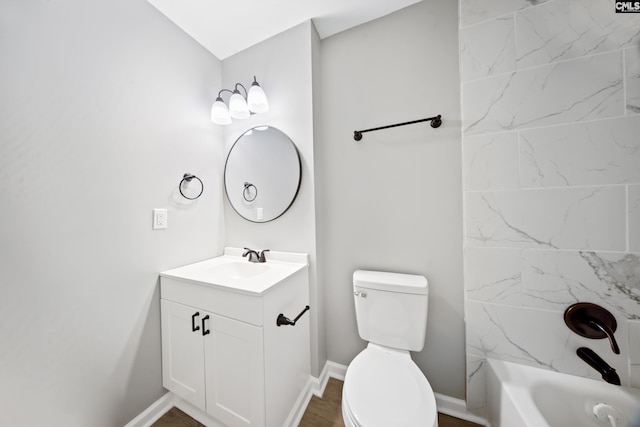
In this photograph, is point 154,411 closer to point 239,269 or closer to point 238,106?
point 239,269

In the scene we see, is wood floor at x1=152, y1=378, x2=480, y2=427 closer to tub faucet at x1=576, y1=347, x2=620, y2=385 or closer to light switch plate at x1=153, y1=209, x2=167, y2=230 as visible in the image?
tub faucet at x1=576, y1=347, x2=620, y2=385

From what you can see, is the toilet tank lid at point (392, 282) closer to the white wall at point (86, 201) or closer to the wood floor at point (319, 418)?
the wood floor at point (319, 418)

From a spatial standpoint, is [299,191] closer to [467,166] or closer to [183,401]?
[467,166]

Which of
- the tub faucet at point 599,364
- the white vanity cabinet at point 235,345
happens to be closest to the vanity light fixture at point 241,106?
the white vanity cabinet at point 235,345

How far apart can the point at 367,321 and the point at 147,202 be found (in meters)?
1.39

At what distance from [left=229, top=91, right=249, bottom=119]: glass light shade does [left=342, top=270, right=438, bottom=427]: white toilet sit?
129 centimetres

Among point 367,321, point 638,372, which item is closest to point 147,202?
point 367,321

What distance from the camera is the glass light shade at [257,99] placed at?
1.30 m

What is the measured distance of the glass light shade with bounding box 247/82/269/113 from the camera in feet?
4.26

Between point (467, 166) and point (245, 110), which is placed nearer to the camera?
point (467, 166)

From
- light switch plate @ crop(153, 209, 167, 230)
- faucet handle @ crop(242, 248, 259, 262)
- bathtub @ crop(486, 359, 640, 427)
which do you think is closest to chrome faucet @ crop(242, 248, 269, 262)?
faucet handle @ crop(242, 248, 259, 262)

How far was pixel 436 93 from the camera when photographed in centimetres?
114

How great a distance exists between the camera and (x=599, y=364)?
780 mm

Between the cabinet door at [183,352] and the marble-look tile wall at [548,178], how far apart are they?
1.38 metres
